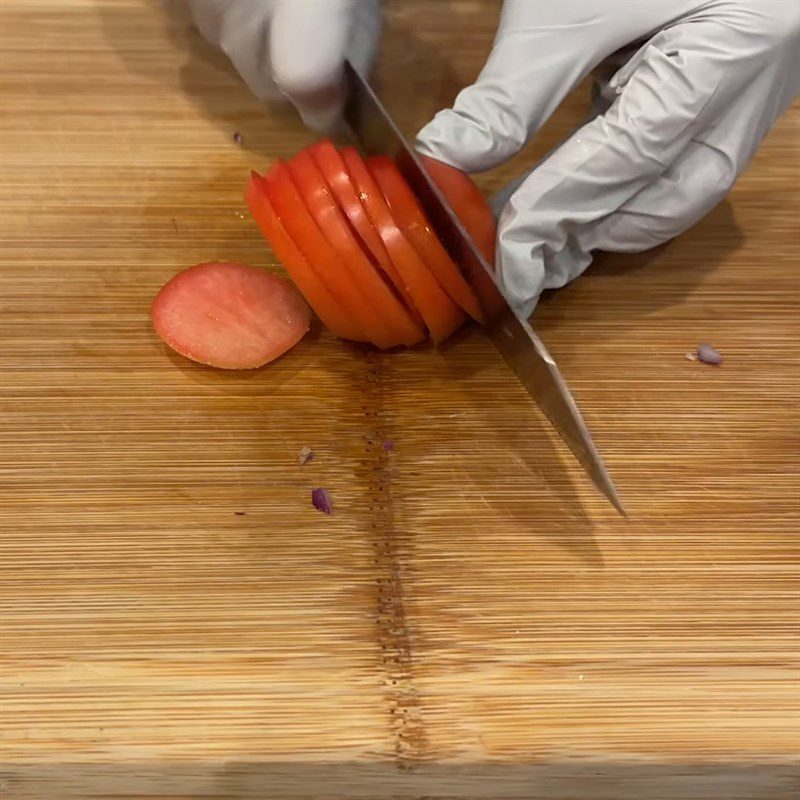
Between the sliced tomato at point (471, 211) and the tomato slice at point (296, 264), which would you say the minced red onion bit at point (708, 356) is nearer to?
the sliced tomato at point (471, 211)

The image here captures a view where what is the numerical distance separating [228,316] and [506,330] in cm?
40

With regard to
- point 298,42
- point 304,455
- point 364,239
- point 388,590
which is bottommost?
point 388,590

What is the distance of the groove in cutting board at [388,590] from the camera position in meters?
0.95

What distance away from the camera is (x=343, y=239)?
3.41ft

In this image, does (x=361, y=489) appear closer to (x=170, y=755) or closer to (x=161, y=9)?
(x=170, y=755)

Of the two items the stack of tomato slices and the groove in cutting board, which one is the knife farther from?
the groove in cutting board

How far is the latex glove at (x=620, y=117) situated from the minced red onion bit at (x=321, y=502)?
0.38 metres

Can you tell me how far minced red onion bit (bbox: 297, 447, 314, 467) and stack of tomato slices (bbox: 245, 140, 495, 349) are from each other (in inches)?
7.3

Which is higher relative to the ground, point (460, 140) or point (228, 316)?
point (460, 140)

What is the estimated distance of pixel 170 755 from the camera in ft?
3.01

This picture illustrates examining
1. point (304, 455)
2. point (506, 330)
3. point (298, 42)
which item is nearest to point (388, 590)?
point (304, 455)

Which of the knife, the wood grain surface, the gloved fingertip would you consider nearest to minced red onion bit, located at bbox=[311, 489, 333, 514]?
the wood grain surface

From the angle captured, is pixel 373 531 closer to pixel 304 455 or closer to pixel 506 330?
pixel 304 455

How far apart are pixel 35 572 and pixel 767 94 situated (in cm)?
120
